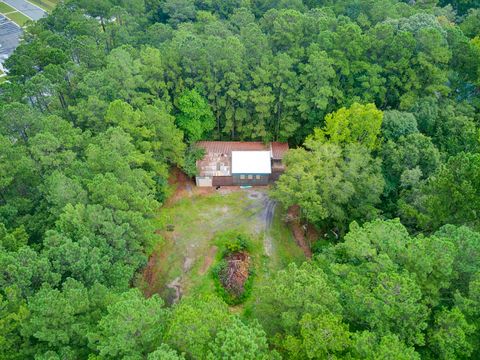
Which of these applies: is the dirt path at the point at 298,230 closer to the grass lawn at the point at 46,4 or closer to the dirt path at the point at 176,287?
the dirt path at the point at 176,287

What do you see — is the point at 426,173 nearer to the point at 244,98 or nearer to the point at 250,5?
the point at 244,98

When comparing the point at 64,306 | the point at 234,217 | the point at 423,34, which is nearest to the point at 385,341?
the point at 64,306

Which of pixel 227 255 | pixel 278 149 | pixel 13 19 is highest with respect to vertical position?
pixel 13 19

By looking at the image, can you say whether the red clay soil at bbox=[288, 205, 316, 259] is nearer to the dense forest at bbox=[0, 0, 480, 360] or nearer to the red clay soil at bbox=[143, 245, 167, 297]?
the dense forest at bbox=[0, 0, 480, 360]

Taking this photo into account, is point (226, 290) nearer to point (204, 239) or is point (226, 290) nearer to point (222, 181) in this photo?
point (204, 239)

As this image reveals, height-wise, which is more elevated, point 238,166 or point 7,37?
point 7,37

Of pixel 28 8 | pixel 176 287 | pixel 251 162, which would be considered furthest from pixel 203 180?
pixel 28 8

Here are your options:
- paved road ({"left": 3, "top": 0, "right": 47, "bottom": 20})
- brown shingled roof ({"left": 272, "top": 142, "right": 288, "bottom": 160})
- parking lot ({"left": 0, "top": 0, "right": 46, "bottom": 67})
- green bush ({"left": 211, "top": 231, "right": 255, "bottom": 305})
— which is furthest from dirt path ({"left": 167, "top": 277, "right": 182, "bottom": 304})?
paved road ({"left": 3, "top": 0, "right": 47, "bottom": 20})
